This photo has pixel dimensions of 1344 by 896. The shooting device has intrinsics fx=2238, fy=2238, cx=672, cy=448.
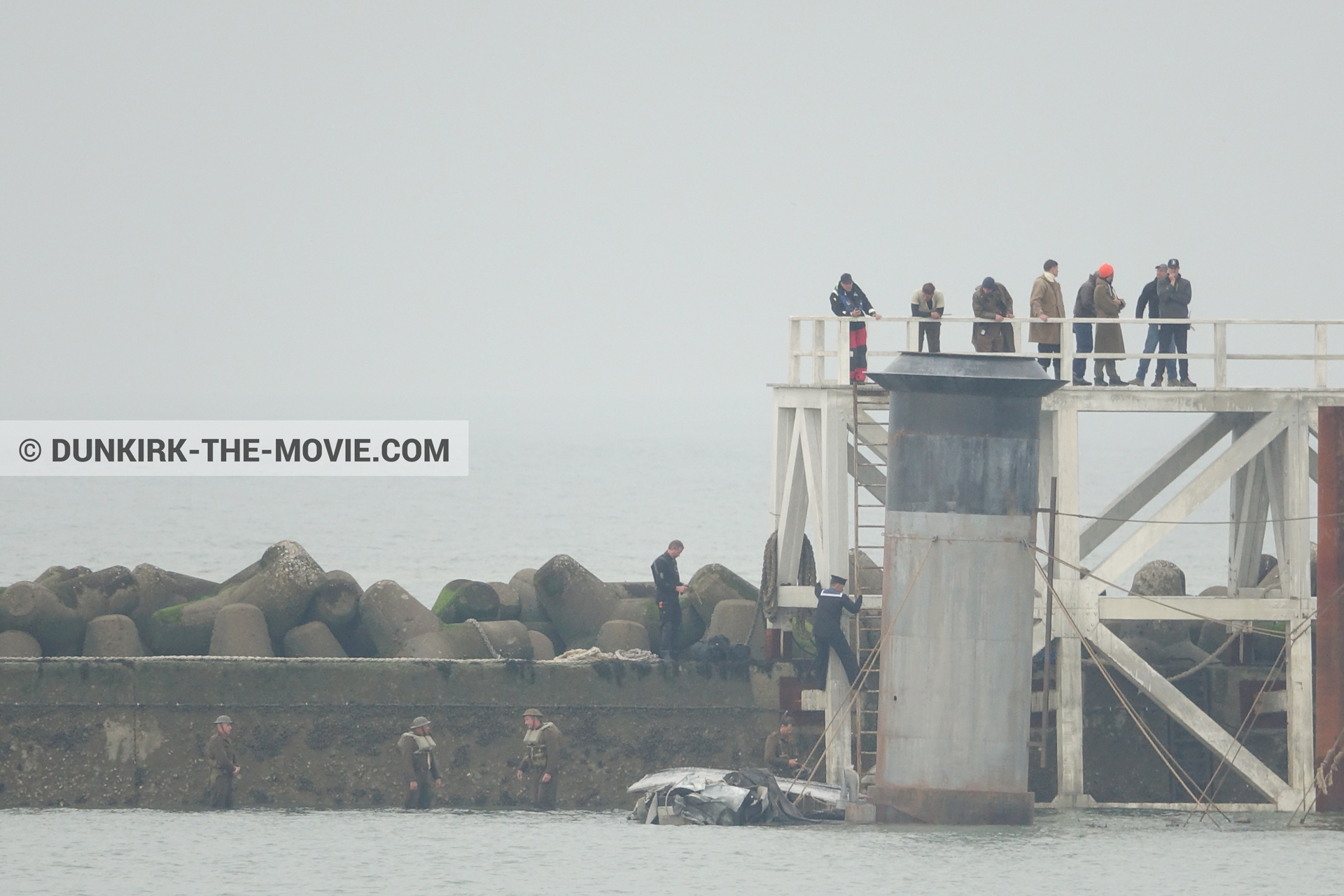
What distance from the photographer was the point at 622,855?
23.8 m

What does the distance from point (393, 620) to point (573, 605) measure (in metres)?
2.35

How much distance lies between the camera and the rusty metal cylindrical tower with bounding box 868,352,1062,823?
2272cm

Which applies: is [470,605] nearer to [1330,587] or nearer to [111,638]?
[111,638]

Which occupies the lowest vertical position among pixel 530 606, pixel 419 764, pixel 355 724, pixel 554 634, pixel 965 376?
pixel 419 764

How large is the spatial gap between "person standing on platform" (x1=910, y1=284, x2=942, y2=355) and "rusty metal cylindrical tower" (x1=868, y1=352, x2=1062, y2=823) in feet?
8.40

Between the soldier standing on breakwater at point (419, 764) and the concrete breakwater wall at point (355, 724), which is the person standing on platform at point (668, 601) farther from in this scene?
the soldier standing on breakwater at point (419, 764)

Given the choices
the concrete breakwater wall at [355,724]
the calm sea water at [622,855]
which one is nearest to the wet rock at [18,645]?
A: the concrete breakwater wall at [355,724]

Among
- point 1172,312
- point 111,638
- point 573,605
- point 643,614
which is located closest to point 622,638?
point 643,614

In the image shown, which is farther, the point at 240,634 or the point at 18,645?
the point at 18,645

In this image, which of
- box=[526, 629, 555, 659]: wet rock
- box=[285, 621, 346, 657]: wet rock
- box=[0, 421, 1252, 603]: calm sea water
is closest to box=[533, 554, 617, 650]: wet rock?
box=[526, 629, 555, 659]: wet rock

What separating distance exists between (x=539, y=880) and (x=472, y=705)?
3.24 m

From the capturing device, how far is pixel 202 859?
77.3ft

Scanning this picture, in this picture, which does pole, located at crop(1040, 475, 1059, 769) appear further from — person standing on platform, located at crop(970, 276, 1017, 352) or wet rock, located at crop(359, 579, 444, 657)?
wet rock, located at crop(359, 579, 444, 657)

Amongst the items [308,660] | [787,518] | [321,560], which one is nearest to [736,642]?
[787,518]
